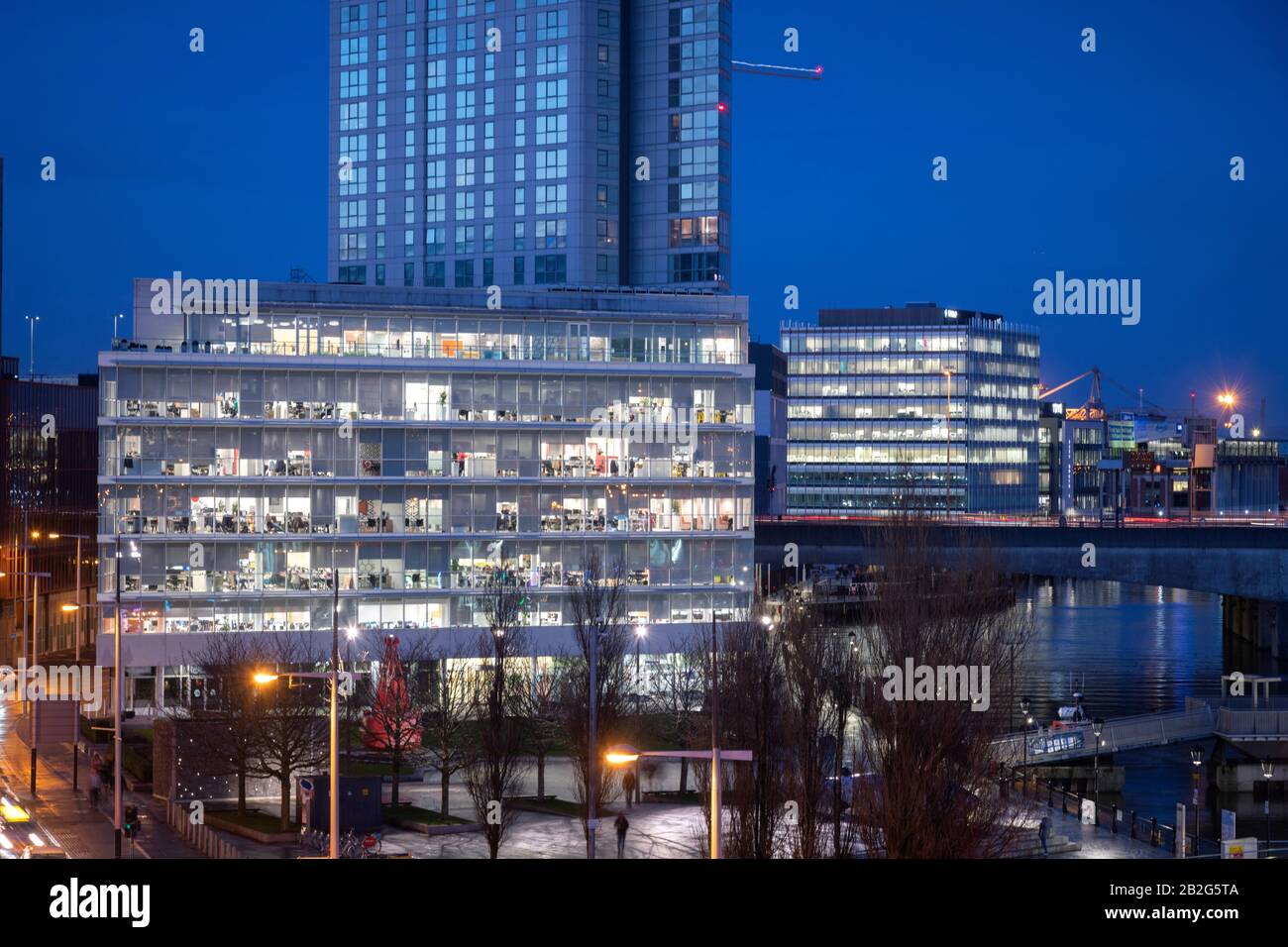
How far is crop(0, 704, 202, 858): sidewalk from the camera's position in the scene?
40656mm

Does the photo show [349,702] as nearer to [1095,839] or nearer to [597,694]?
[597,694]

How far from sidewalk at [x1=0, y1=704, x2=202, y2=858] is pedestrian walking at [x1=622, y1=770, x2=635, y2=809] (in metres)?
12.5

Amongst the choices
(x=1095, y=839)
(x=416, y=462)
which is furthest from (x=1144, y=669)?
(x=1095, y=839)

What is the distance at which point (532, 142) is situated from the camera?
118375 millimetres

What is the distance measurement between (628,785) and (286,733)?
396 inches

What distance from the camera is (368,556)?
71.2 metres

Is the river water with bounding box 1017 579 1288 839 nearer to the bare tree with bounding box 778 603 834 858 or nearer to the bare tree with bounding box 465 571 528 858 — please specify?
the bare tree with bounding box 778 603 834 858

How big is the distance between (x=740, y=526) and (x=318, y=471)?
20.0m

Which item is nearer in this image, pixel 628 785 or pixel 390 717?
pixel 628 785

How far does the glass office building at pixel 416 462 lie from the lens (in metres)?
68.9

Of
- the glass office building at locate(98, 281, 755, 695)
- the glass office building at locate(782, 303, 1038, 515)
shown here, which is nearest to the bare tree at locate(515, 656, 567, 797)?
the glass office building at locate(98, 281, 755, 695)

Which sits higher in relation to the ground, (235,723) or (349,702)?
(235,723)
